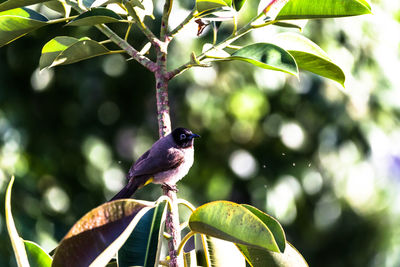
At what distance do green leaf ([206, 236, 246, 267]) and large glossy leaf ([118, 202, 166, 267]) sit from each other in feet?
0.79

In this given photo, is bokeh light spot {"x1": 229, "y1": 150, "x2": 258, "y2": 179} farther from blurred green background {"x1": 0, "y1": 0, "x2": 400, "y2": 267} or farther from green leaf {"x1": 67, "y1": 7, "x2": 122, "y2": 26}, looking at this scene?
green leaf {"x1": 67, "y1": 7, "x2": 122, "y2": 26}

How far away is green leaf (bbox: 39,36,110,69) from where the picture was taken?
1316mm

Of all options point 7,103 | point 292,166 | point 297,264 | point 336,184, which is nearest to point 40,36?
point 7,103

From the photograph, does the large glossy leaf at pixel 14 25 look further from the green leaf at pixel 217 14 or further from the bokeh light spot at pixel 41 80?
the bokeh light spot at pixel 41 80

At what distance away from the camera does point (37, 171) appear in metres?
4.87

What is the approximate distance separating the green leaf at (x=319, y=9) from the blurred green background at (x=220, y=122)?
3288mm

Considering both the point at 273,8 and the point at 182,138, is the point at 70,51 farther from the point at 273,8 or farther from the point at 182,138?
the point at 182,138

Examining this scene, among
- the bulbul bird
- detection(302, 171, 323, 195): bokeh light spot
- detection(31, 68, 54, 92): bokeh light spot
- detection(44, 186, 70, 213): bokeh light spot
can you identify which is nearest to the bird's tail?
the bulbul bird

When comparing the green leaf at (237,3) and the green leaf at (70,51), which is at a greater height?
the green leaf at (237,3)

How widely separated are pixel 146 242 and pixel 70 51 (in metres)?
0.43

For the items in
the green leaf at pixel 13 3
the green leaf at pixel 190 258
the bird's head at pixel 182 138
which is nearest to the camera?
the green leaf at pixel 13 3

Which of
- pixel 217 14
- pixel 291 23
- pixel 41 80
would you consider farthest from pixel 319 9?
pixel 41 80

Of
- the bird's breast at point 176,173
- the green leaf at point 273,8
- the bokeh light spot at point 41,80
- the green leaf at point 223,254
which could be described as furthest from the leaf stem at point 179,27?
the bokeh light spot at point 41,80

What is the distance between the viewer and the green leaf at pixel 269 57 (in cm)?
119
